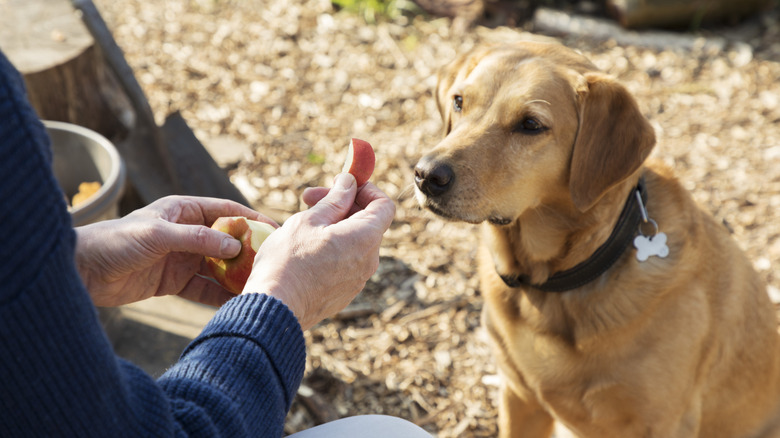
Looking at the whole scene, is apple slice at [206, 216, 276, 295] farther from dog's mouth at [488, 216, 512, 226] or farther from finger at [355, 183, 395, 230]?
dog's mouth at [488, 216, 512, 226]

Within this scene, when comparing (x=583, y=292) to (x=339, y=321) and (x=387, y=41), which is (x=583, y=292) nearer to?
(x=339, y=321)

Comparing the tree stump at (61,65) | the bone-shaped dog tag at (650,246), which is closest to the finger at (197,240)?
the bone-shaped dog tag at (650,246)

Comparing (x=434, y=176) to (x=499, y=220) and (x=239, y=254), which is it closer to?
(x=499, y=220)

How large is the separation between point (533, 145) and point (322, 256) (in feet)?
3.47

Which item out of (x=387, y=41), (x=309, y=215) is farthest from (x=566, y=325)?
(x=387, y=41)

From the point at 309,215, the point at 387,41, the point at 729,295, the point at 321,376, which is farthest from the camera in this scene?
the point at 387,41

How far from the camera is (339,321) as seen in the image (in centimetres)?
368

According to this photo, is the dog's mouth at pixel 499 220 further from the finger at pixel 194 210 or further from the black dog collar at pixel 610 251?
the finger at pixel 194 210

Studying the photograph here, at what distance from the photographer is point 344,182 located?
1.97 meters

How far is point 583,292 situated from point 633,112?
67 cm

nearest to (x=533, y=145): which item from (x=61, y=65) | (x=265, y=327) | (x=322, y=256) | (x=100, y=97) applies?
(x=322, y=256)

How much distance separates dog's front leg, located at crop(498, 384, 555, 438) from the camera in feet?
9.57

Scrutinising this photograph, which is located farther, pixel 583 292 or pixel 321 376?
pixel 321 376

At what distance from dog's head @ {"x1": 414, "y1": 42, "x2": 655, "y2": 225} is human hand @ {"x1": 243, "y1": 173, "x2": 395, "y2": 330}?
468 mm
